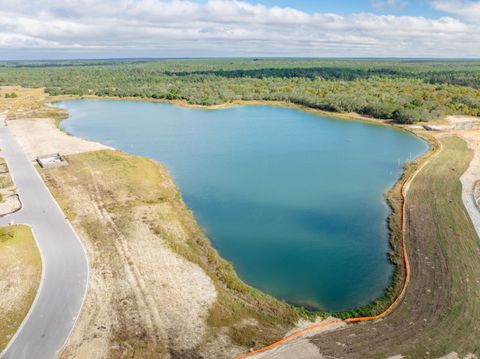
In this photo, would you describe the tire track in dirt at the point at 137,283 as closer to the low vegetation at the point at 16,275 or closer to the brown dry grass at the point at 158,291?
the brown dry grass at the point at 158,291

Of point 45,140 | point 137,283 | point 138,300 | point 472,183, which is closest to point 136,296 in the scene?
point 138,300

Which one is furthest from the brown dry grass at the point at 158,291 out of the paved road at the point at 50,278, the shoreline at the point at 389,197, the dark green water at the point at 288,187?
the shoreline at the point at 389,197

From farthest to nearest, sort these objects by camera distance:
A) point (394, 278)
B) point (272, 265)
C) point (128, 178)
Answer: point (128, 178) < point (272, 265) < point (394, 278)

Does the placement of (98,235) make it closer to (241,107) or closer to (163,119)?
(163,119)

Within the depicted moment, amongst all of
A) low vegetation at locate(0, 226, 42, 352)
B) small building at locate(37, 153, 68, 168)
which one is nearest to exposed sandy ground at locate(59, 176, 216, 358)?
low vegetation at locate(0, 226, 42, 352)

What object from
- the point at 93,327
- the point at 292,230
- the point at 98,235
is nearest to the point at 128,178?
the point at 98,235

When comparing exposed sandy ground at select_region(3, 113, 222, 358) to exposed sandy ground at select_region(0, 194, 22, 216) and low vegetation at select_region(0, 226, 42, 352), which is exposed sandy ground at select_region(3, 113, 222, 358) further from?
exposed sandy ground at select_region(0, 194, 22, 216)
